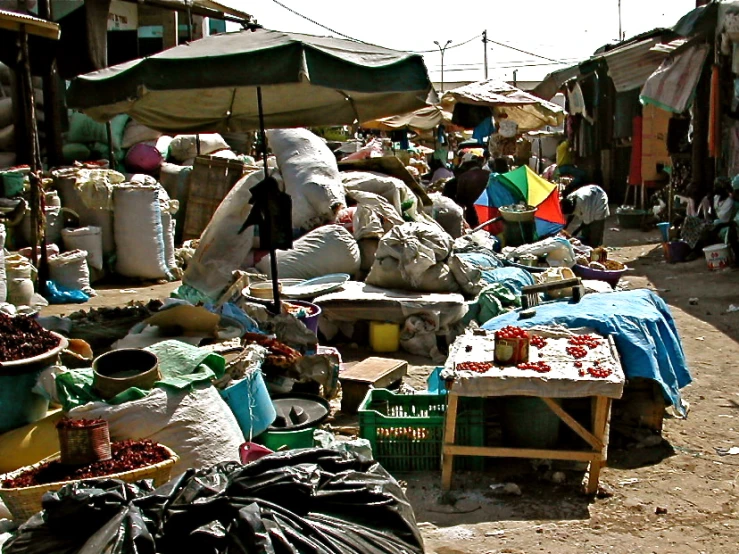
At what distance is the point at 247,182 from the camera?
27.9 ft

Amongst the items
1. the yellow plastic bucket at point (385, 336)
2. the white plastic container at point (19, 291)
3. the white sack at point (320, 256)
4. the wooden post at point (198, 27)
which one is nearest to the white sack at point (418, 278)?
the yellow plastic bucket at point (385, 336)

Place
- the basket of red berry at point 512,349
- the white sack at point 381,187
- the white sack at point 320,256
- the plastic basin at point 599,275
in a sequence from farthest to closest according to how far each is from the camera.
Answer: the white sack at point 381,187, the plastic basin at point 599,275, the white sack at point 320,256, the basket of red berry at point 512,349

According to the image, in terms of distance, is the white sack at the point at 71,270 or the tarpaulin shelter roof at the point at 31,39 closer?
the tarpaulin shelter roof at the point at 31,39

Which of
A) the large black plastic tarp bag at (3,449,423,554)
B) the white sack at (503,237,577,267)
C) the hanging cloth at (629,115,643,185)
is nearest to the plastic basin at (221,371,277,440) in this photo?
the large black plastic tarp bag at (3,449,423,554)

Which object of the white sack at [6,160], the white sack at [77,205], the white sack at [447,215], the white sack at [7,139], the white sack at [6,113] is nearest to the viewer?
the white sack at [77,205]

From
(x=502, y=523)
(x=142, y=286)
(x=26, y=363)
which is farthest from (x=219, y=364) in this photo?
(x=142, y=286)

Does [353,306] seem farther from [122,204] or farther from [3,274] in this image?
[122,204]

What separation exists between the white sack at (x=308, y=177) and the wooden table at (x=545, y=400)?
17.1ft

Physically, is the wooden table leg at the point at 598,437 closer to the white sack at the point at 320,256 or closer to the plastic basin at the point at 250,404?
the plastic basin at the point at 250,404

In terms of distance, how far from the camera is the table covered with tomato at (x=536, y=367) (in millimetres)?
4316

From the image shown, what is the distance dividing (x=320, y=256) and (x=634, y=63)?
8.79m

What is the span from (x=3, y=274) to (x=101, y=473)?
15.4 feet

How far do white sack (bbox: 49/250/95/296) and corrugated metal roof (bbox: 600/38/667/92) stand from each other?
982 cm

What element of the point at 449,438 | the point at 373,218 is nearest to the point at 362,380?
the point at 449,438
